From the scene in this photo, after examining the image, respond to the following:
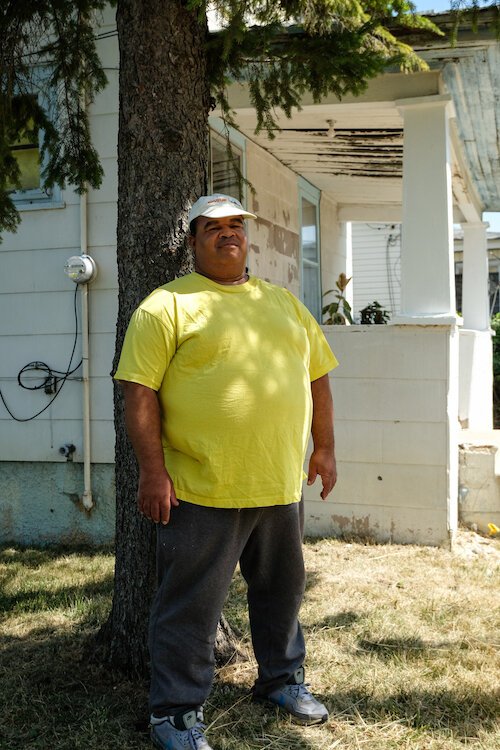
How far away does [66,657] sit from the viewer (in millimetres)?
3643

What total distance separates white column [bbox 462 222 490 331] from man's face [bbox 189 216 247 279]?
7324mm

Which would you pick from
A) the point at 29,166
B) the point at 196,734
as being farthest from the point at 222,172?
the point at 196,734

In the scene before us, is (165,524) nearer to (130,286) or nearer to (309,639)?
(130,286)

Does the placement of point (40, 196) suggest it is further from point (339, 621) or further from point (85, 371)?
point (339, 621)

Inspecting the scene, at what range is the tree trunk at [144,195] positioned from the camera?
3.39 meters

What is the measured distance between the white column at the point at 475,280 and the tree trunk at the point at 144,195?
276 inches

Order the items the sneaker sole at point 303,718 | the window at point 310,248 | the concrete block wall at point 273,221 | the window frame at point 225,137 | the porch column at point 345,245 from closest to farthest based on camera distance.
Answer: the sneaker sole at point 303,718 → the window frame at point 225,137 → the concrete block wall at point 273,221 → the window at point 310,248 → the porch column at point 345,245

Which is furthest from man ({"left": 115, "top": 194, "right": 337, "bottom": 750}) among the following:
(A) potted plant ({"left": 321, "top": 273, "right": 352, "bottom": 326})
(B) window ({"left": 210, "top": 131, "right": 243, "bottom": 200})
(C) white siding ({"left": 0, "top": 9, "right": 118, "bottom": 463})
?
(A) potted plant ({"left": 321, "top": 273, "right": 352, "bottom": 326})

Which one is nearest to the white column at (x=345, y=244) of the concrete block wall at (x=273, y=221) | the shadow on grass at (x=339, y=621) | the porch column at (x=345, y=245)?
the porch column at (x=345, y=245)

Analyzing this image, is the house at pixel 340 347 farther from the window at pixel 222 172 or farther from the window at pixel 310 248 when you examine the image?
the window at pixel 310 248

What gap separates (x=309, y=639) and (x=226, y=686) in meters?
0.71

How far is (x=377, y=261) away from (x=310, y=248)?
7939mm

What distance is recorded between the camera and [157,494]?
271 centimetres

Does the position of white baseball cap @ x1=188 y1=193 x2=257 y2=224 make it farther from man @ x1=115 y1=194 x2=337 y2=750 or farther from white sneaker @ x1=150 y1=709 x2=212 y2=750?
white sneaker @ x1=150 y1=709 x2=212 y2=750
